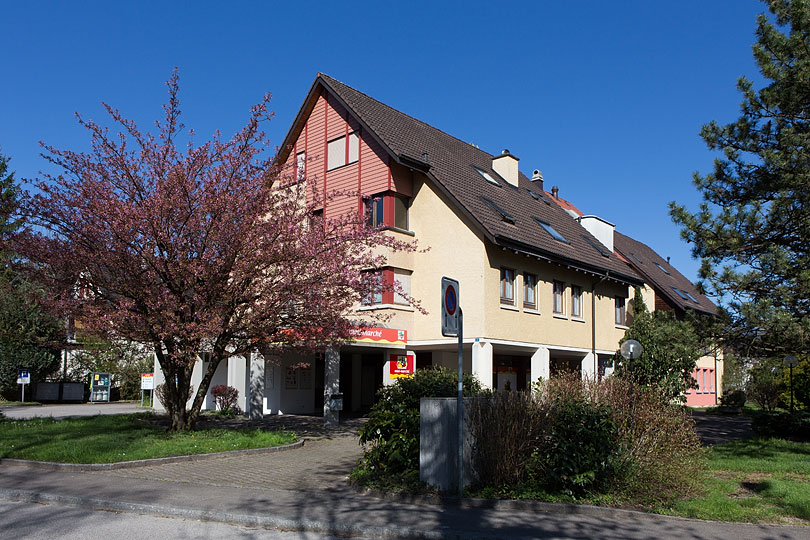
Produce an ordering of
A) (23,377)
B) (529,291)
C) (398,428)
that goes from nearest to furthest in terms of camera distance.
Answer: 1. (398,428)
2. (529,291)
3. (23,377)

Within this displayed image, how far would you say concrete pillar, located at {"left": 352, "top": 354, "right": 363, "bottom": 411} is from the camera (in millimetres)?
26922

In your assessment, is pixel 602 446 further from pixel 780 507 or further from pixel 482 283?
pixel 482 283

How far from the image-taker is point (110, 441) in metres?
13.9

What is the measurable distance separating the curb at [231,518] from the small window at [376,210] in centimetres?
1491

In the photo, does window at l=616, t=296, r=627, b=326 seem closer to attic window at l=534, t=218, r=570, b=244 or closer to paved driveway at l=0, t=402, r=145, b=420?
attic window at l=534, t=218, r=570, b=244

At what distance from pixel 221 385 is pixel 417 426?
16.9 meters

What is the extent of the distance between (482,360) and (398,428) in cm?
1075

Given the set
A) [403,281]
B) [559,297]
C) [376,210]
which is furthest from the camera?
[559,297]

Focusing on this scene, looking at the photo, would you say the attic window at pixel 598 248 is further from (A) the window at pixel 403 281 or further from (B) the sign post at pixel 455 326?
(B) the sign post at pixel 455 326

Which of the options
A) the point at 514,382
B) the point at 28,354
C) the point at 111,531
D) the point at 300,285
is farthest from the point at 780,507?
the point at 28,354

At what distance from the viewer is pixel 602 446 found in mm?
9117

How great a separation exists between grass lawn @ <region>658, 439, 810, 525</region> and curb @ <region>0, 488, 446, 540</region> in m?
3.32

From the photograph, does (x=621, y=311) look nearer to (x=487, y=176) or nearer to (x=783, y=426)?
(x=487, y=176)

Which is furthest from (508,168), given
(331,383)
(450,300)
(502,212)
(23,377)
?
(23,377)
